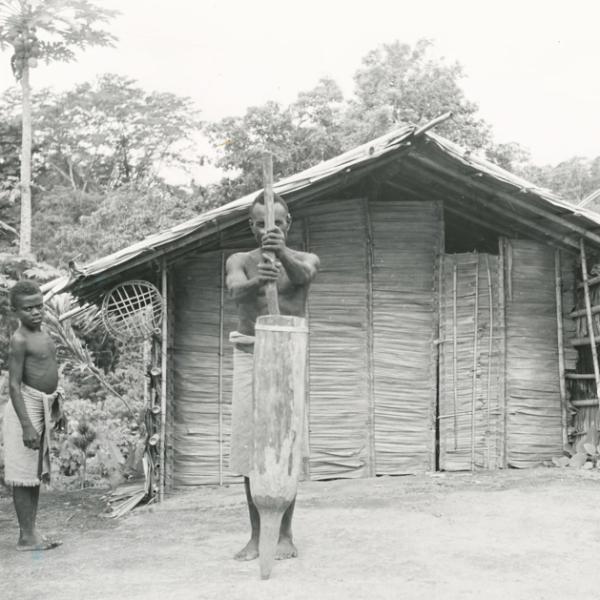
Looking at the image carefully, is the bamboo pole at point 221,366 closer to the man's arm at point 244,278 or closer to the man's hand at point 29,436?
the man's hand at point 29,436

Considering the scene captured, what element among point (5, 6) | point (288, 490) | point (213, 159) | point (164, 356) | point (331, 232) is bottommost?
point (288, 490)

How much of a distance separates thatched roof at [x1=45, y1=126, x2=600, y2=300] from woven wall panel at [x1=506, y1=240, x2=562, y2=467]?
0.29 meters

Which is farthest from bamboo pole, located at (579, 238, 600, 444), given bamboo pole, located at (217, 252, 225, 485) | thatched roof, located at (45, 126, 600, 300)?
bamboo pole, located at (217, 252, 225, 485)

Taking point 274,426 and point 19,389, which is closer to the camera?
point 274,426

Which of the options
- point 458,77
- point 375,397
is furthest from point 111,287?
point 458,77

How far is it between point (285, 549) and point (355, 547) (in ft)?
1.77

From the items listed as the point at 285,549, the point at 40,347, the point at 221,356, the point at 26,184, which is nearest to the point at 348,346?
A: the point at 221,356

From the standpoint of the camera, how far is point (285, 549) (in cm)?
434

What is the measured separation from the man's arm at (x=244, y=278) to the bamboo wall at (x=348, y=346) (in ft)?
10.2

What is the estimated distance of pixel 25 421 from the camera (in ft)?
16.4

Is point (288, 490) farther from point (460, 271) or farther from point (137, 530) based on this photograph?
point (460, 271)

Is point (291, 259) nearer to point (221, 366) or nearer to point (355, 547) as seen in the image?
point (355, 547)

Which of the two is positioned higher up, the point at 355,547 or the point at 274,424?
the point at 274,424

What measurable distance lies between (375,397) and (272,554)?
392cm
